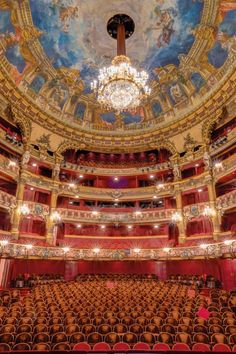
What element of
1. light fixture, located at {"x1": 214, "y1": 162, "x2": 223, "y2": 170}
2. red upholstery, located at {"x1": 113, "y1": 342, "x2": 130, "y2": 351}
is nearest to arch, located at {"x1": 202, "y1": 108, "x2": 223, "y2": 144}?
light fixture, located at {"x1": 214, "y1": 162, "x2": 223, "y2": 170}

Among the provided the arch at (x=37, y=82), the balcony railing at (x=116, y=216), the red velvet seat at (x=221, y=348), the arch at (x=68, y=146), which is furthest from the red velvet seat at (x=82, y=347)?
the arch at (x=37, y=82)

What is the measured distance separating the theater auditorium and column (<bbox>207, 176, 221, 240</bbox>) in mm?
84

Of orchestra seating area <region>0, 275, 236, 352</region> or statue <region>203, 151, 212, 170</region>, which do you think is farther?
statue <region>203, 151, 212, 170</region>

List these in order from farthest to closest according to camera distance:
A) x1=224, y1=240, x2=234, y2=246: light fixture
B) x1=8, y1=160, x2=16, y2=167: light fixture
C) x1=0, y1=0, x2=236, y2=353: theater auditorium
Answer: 1. x1=8, y1=160, x2=16, y2=167: light fixture
2. x1=0, y1=0, x2=236, y2=353: theater auditorium
3. x1=224, y1=240, x2=234, y2=246: light fixture

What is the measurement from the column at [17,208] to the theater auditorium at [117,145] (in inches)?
2.7

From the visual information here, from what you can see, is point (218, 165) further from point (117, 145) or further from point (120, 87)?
point (117, 145)

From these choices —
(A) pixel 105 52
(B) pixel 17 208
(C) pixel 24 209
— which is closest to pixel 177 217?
(C) pixel 24 209

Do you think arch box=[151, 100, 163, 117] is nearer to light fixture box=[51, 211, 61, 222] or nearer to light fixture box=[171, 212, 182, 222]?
light fixture box=[171, 212, 182, 222]

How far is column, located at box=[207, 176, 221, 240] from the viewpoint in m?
15.3

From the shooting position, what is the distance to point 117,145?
23469 millimetres

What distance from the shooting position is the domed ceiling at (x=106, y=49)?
50.9 ft

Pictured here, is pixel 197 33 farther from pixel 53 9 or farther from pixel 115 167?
pixel 115 167

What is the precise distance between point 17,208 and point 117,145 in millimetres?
11994

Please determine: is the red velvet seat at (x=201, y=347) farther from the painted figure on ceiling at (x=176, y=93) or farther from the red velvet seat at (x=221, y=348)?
the painted figure on ceiling at (x=176, y=93)
